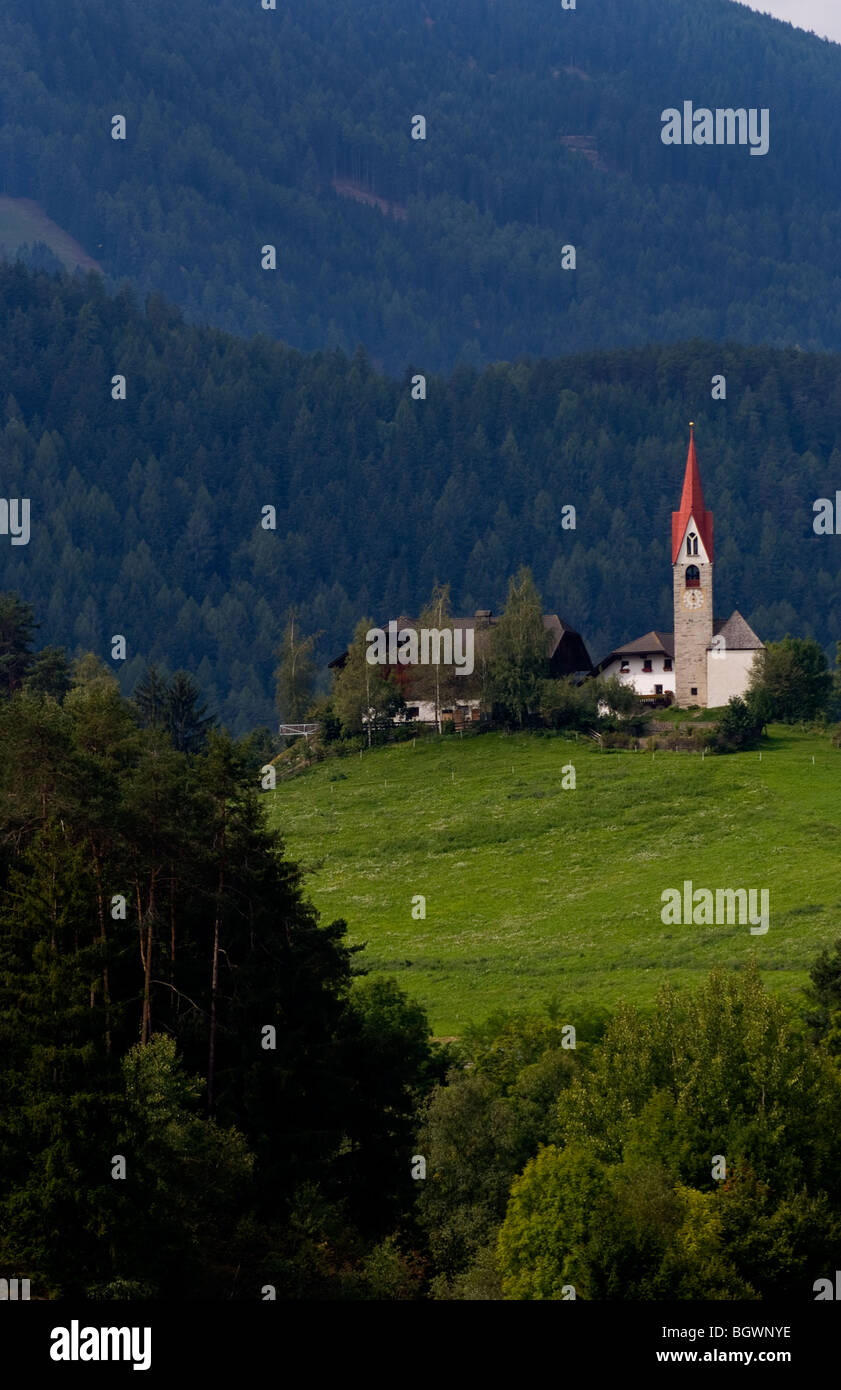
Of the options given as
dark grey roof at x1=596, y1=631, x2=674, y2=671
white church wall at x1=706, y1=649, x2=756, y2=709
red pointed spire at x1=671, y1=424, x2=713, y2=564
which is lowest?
white church wall at x1=706, y1=649, x2=756, y2=709

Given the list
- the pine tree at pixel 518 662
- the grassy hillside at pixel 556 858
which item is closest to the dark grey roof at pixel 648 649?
the pine tree at pixel 518 662

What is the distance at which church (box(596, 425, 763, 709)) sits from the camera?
117750mm

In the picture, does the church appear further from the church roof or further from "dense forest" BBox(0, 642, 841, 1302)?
"dense forest" BBox(0, 642, 841, 1302)

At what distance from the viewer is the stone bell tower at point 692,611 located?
118875 mm

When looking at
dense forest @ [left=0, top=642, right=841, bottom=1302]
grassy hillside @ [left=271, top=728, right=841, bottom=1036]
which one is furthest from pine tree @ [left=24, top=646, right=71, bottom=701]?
dense forest @ [left=0, top=642, right=841, bottom=1302]

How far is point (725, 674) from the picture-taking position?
118 m

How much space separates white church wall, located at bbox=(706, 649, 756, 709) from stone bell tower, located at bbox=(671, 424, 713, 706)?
466mm

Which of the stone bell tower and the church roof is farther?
the stone bell tower

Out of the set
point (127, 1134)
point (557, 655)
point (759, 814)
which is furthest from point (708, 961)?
point (557, 655)

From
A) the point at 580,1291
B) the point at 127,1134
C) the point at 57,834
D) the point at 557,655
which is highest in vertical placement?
the point at 557,655

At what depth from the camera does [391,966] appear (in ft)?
247

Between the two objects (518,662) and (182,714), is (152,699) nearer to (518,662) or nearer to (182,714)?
(182,714)

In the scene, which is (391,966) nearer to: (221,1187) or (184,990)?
(184,990)
